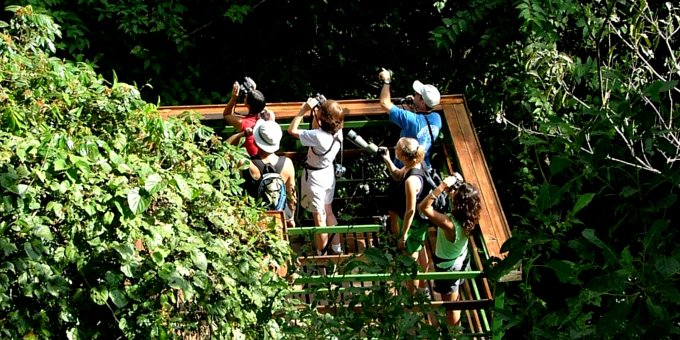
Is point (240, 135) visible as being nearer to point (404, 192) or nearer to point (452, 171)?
point (404, 192)

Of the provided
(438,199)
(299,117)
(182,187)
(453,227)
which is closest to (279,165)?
(299,117)

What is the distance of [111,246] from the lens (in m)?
4.04

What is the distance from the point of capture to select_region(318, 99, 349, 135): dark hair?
244 inches

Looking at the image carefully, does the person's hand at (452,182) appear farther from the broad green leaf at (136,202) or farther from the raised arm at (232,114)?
the broad green leaf at (136,202)

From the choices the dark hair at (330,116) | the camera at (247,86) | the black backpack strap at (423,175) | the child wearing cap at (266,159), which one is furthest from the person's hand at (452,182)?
the camera at (247,86)

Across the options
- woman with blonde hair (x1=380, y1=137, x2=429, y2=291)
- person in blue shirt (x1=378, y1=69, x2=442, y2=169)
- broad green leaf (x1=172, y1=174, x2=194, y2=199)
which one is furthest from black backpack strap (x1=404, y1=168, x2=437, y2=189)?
broad green leaf (x1=172, y1=174, x2=194, y2=199)

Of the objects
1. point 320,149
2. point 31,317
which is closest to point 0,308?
point 31,317

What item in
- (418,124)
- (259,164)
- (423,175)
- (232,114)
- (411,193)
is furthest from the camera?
(232,114)

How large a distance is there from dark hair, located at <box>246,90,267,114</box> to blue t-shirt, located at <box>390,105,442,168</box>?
0.90 m

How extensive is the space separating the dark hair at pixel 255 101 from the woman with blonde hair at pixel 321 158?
0.85 ft

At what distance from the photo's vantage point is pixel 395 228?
6219mm

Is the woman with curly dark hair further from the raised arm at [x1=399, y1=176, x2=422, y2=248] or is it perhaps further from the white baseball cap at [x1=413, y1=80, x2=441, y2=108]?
the white baseball cap at [x1=413, y1=80, x2=441, y2=108]

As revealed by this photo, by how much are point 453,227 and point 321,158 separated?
1092mm

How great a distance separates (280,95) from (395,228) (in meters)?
3.38
